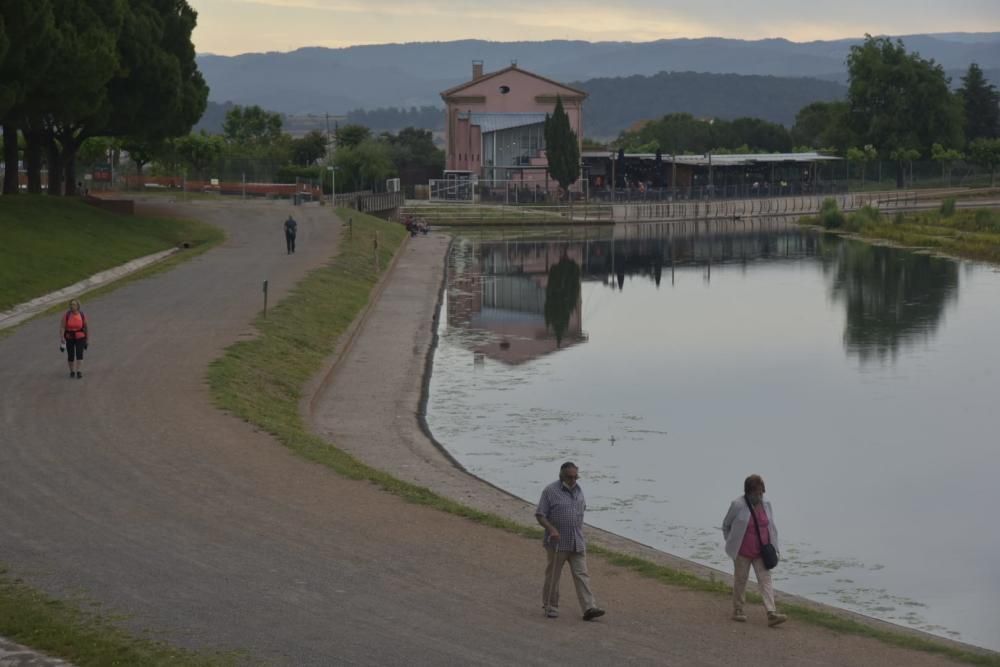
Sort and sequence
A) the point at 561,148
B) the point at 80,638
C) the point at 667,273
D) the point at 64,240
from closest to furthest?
the point at 80,638 → the point at 64,240 → the point at 667,273 → the point at 561,148

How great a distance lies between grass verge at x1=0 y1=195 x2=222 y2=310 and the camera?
4450 cm

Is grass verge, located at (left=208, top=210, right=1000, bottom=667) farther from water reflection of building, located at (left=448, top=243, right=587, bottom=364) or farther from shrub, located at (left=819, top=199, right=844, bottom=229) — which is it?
shrub, located at (left=819, top=199, right=844, bottom=229)

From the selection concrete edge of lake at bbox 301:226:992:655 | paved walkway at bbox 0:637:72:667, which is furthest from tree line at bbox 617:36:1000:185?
paved walkway at bbox 0:637:72:667

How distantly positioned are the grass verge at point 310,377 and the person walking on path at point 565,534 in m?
2.31

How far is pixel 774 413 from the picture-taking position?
33.6 m

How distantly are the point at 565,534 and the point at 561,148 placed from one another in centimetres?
9434

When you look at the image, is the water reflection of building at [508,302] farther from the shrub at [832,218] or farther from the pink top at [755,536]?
the pink top at [755,536]

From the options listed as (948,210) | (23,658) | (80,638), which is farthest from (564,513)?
(948,210)

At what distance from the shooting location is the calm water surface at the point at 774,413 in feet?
72.6

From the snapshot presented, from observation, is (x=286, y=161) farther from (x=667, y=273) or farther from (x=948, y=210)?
(x=667, y=273)

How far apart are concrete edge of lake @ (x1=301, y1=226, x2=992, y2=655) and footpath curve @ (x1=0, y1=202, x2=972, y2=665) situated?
1.43 metres

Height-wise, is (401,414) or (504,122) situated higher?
(504,122)

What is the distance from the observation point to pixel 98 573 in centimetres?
1680

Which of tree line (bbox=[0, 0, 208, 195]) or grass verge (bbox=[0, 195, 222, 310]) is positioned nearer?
grass verge (bbox=[0, 195, 222, 310])
